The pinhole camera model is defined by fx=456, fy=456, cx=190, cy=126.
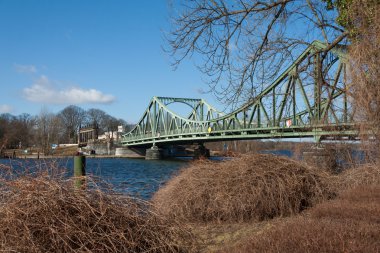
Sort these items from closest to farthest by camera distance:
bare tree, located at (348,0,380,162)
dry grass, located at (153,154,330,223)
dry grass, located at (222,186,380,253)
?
dry grass, located at (222,186,380,253) < dry grass, located at (153,154,330,223) < bare tree, located at (348,0,380,162)

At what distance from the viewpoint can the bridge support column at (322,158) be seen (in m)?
14.0

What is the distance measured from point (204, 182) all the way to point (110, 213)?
4115 mm

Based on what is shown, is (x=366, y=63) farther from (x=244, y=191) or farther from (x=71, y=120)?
(x=71, y=120)

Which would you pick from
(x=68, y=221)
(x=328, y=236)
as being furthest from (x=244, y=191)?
(x=328, y=236)

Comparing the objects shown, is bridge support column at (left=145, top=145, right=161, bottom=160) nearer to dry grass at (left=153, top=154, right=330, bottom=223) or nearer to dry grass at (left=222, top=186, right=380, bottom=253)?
dry grass at (left=153, top=154, right=330, bottom=223)

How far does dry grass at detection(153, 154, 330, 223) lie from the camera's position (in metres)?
8.01

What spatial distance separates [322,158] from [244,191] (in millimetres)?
7554

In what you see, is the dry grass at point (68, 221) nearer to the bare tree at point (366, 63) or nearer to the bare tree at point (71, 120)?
the bare tree at point (366, 63)

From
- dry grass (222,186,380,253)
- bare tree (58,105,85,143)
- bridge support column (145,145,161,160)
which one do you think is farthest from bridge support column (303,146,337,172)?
bare tree (58,105,85,143)

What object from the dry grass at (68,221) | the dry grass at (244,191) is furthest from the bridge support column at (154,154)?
the dry grass at (68,221)

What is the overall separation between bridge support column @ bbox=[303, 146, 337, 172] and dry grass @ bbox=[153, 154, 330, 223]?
5.19 m

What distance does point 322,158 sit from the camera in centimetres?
1481

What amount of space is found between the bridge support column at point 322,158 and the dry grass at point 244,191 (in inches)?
204

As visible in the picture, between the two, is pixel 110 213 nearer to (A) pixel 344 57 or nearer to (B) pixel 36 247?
(B) pixel 36 247
